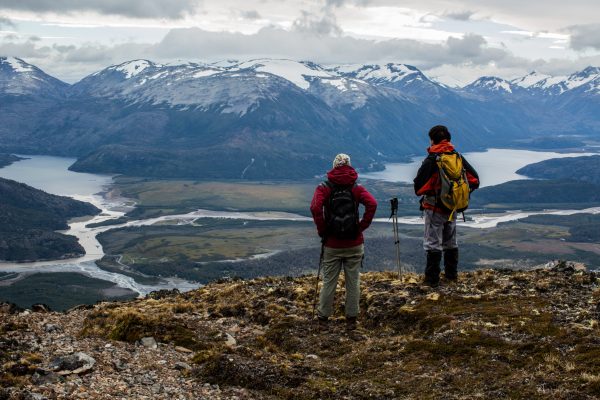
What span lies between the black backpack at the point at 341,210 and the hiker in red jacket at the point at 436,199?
2.45 m

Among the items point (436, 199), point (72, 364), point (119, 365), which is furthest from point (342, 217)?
point (72, 364)

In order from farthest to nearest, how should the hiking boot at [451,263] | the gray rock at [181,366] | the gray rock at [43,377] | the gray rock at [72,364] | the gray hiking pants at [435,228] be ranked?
the hiking boot at [451,263]
the gray hiking pants at [435,228]
the gray rock at [181,366]
the gray rock at [72,364]
the gray rock at [43,377]

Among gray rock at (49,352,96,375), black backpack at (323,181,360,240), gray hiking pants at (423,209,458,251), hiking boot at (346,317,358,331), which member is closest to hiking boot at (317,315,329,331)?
hiking boot at (346,317,358,331)

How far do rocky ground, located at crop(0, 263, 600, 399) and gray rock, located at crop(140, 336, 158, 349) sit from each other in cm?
3

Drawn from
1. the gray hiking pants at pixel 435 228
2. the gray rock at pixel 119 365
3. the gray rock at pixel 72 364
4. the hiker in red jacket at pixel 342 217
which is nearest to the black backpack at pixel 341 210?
the hiker in red jacket at pixel 342 217

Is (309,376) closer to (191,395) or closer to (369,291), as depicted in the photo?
(191,395)

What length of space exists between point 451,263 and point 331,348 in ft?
18.0

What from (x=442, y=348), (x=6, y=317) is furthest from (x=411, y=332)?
(x=6, y=317)

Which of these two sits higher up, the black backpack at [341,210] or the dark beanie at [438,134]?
the dark beanie at [438,134]

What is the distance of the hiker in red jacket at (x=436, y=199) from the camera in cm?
1694

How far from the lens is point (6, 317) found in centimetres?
1711

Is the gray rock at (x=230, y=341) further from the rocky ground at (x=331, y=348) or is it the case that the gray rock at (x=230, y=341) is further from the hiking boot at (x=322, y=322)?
the hiking boot at (x=322, y=322)

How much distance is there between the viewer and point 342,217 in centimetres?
1522

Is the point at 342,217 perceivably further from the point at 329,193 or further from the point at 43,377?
the point at 43,377
